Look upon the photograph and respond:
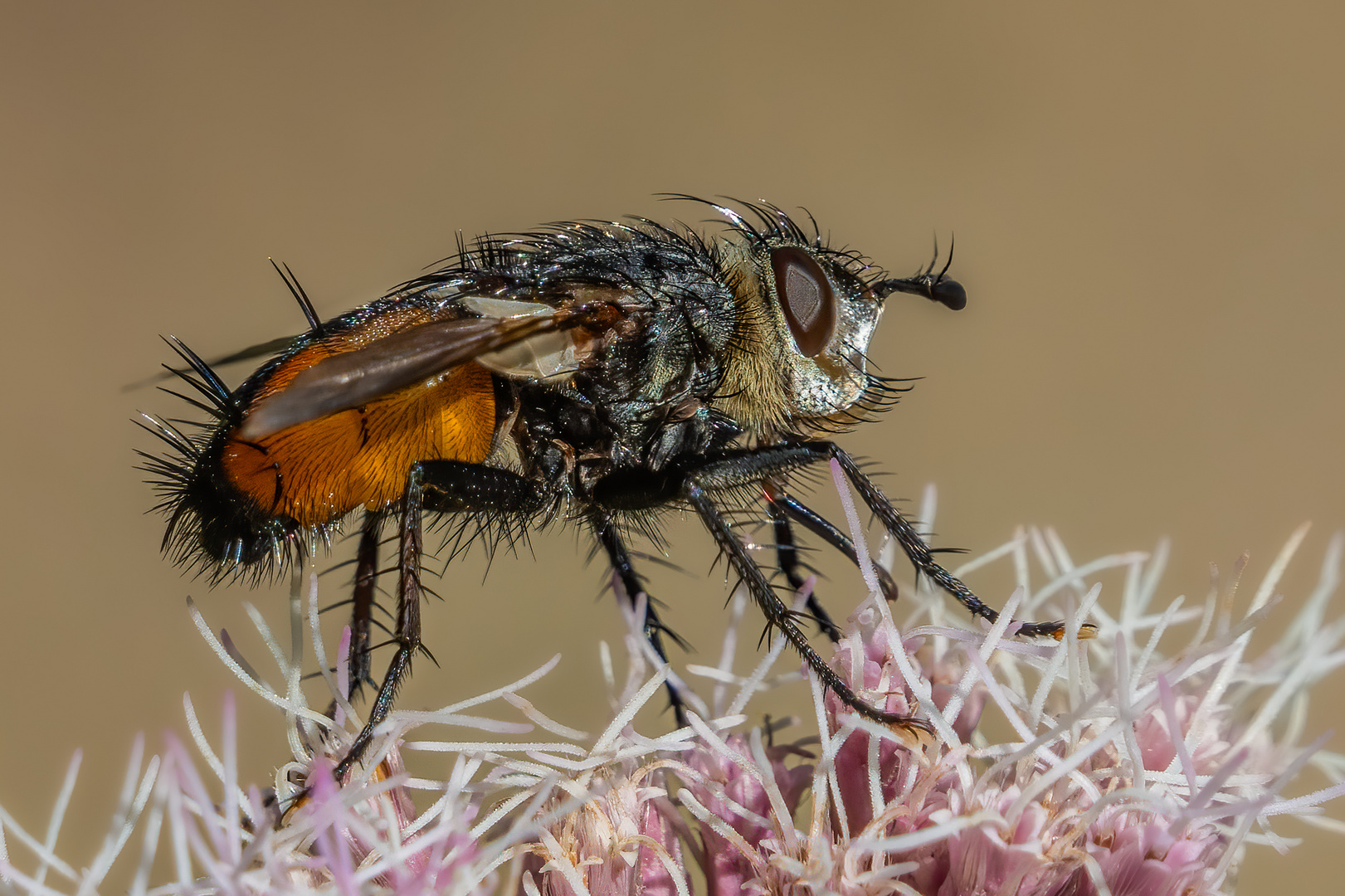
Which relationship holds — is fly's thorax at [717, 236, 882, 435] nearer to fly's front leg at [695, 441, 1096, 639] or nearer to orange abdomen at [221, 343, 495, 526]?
fly's front leg at [695, 441, 1096, 639]

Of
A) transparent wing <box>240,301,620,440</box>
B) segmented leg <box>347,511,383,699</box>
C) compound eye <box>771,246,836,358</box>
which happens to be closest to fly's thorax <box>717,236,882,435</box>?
compound eye <box>771,246,836,358</box>

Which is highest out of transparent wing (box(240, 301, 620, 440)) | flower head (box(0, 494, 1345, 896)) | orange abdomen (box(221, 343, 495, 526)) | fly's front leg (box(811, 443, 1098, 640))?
transparent wing (box(240, 301, 620, 440))

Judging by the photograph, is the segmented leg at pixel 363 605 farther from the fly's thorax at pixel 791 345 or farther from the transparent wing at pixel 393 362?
the fly's thorax at pixel 791 345

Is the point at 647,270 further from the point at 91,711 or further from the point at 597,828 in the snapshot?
the point at 91,711

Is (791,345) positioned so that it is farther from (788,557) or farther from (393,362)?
(393,362)

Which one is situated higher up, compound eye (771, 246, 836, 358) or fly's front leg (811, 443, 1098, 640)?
compound eye (771, 246, 836, 358)

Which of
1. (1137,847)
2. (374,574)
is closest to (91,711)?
(374,574)
